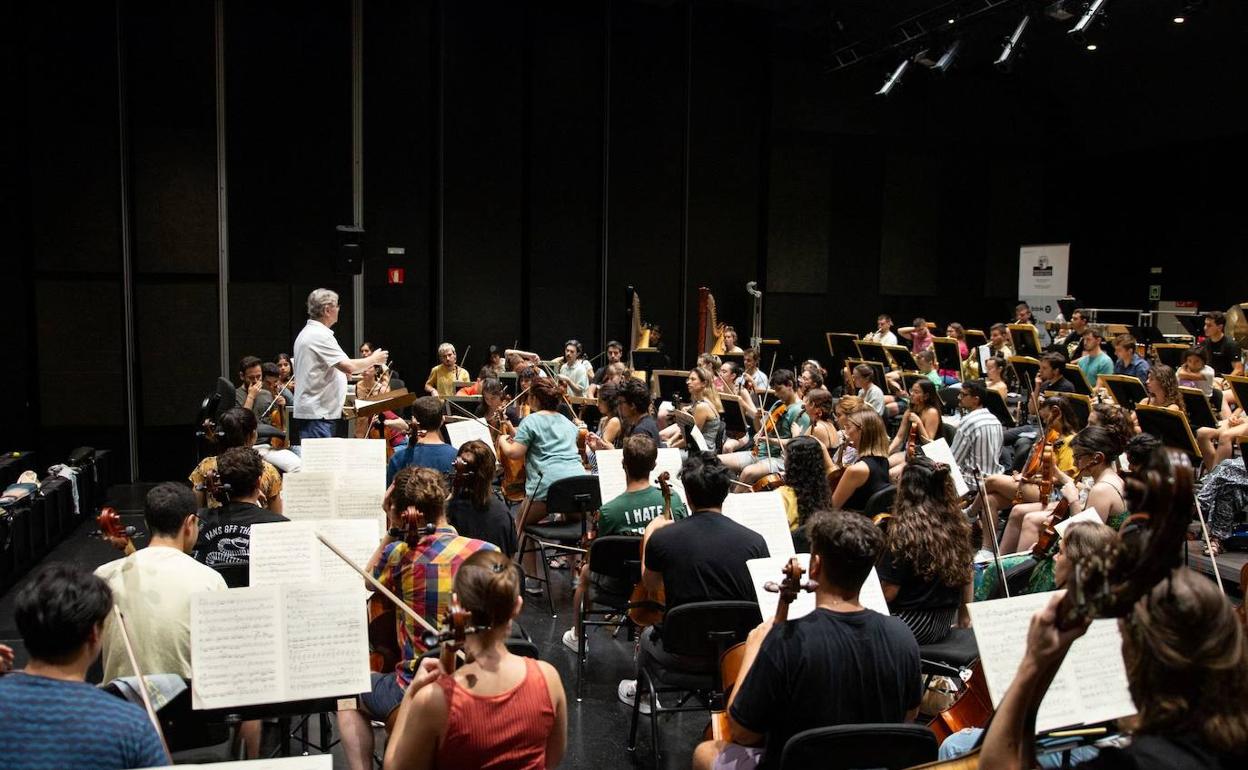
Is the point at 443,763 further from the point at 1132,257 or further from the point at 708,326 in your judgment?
the point at 1132,257

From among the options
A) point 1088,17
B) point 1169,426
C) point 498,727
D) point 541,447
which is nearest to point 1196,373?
point 1169,426

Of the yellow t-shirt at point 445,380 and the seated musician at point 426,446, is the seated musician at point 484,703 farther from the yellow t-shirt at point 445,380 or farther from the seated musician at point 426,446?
the yellow t-shirt at point 445,380

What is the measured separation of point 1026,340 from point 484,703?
10497mm

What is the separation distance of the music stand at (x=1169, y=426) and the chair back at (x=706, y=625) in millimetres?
4248

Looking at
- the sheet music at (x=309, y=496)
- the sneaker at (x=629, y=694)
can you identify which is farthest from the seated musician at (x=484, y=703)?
the sheet music at (x=309, y=496)

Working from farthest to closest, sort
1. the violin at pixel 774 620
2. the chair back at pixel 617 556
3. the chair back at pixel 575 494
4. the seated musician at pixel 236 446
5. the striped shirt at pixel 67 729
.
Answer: the chair back at pixel 575 494 < the seated musician at pixel 236 446 < the chair back at pixel 617 556 < the violin at pixel 774 620 < the striped shirt at pixel 67 729

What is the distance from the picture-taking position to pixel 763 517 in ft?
13.9

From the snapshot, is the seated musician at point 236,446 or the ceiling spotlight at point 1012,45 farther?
the ceiling spotlight at point 1012,45

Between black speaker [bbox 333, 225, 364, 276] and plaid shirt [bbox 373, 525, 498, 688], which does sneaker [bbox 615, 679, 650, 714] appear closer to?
plaid shirt [bbox 373, 525, 498, 688]

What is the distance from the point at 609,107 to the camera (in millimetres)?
14023

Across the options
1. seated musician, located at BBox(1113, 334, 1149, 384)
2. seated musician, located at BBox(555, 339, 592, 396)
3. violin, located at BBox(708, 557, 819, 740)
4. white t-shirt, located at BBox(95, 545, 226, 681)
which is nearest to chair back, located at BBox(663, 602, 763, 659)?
violin, located at BBox(708, 557, 819, 740)

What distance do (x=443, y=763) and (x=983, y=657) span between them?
1413 mm

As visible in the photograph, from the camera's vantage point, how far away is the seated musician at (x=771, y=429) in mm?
7520

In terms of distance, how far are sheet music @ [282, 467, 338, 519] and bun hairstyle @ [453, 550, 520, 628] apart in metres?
2.47
